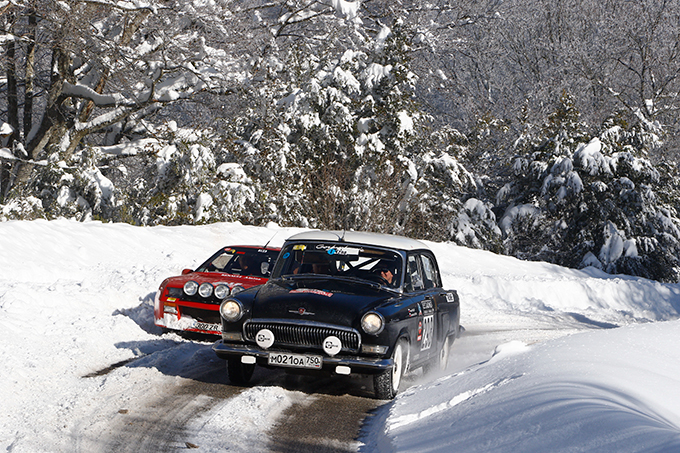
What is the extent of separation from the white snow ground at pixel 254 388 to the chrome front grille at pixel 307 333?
1.72 feet

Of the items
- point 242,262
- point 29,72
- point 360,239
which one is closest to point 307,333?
point 360,239

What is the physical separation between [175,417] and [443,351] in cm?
401

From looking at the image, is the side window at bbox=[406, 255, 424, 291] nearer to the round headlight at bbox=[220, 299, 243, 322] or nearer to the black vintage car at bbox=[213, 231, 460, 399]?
the black vintage car at bbox=[213, 231, 460, 399]

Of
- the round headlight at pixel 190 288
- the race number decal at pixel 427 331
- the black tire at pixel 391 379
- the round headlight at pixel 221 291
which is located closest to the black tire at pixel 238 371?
the black tire at pixel 391 379

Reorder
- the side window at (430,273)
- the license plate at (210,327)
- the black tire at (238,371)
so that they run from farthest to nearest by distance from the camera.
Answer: the license plate at (210,327), the side window at (430,273), the black tire at (238,371)

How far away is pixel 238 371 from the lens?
22.7 ft

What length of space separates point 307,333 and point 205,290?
2.97m

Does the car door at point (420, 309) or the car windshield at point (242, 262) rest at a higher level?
the car windshield at point (242, 262)

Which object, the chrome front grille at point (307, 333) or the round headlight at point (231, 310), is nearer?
the chrome front grille at point (307, 333)

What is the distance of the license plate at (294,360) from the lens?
6.43 meters

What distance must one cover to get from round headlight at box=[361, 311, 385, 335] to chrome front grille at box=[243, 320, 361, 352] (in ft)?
0.36

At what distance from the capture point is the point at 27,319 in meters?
8.88

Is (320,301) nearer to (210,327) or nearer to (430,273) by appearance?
(430,273)

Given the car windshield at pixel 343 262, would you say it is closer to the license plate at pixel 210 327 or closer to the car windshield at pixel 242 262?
the license plate at pixel 210 327
